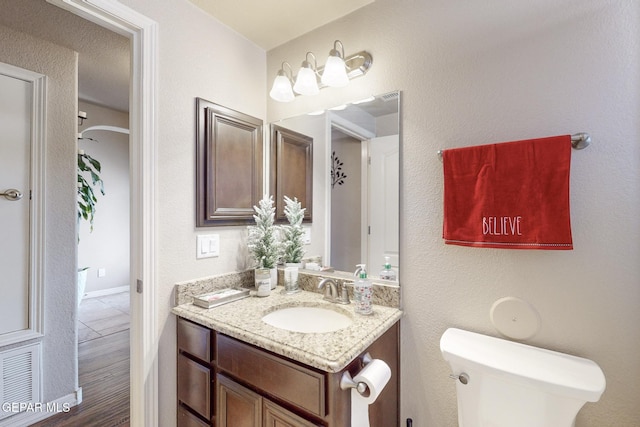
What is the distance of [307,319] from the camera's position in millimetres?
1323

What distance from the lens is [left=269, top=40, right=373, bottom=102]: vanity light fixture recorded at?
1.31 metres

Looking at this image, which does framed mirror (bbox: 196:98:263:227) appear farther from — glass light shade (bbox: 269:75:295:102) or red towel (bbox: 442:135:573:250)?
red towel (bbox: 442:135:573:250)

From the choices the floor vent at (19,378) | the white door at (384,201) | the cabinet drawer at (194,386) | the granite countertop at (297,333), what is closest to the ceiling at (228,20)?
the white door at (384,201)

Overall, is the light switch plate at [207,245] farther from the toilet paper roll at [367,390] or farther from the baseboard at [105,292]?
the baseboard at [105,292]

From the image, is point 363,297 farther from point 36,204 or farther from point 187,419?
point 36,204

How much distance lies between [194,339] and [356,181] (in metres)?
1.04

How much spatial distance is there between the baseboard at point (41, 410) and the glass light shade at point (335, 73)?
98.3 inches

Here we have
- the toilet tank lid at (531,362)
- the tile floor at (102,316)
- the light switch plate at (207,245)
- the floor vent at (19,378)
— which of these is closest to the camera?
the toilet tank lid at (531,362)

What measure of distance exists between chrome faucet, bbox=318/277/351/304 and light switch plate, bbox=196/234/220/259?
57 centimetres

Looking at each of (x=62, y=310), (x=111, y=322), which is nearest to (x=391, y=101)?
(x=62, y=310)

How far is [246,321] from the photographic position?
1.11m

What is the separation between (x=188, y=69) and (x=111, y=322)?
125 inches

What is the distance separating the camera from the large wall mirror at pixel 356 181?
131cm

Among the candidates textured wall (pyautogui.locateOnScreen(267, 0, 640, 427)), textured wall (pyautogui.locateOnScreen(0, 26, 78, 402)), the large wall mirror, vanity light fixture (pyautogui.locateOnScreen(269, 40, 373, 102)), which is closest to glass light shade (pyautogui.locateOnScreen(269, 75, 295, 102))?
vanity light fixture (pyautogui.locateOnScreen(269, 40, 373, 102))
